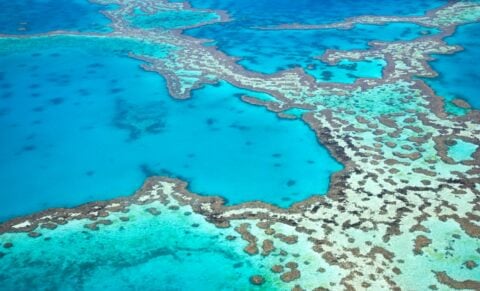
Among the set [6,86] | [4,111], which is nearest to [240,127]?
[4,111]

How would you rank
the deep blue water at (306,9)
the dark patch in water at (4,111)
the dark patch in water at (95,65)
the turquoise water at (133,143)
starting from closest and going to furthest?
the turquoise water at (133,143)
the dark patch in water at (4,111)
the dark patch in water at (95,65)
the deep blue water at (306,9)

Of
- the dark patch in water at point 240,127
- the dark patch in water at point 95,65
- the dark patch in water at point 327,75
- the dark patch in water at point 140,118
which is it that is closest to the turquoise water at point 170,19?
the dark patch in water at point 95,65

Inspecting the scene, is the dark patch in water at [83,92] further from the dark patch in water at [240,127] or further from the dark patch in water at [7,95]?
the dark patch in water at [240,127]

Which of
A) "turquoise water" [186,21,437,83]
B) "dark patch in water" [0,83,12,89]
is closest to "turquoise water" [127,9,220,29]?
"turquoise water" [186,21,437,83]

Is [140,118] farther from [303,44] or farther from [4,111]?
[303,44]

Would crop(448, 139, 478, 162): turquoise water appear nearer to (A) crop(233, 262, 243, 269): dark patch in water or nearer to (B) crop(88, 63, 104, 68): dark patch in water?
(A) crop(233, 262, 243, 269): dark patch in water
